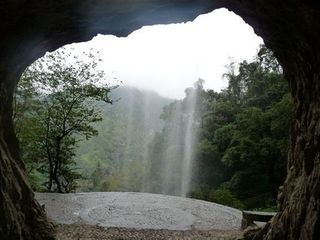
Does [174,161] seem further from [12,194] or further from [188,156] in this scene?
[12,194]

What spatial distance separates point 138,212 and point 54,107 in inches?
276

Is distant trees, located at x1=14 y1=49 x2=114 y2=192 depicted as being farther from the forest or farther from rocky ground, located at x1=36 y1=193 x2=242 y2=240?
rocky ground, located at x1=36 y1=193 x2=242 y2=240

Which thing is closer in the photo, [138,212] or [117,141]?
[138,212]

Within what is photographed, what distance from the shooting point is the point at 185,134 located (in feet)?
85.5

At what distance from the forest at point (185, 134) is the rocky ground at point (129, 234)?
7.24 metres

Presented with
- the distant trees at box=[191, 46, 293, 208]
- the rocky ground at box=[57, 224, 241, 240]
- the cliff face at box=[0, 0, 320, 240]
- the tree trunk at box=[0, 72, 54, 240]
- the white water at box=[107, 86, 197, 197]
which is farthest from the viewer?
the white water at box=[107, 86, 197, 197]

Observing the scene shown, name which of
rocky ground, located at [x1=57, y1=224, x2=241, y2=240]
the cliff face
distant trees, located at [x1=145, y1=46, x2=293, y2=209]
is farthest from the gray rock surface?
distant trees, located at [x1=145, y1=46, x2=293, y2=209]

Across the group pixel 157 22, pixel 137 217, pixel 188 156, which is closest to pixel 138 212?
pixel 137 217

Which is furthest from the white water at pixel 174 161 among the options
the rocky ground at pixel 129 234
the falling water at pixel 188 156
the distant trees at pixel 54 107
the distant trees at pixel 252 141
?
the rocky ground at pixel 129 234

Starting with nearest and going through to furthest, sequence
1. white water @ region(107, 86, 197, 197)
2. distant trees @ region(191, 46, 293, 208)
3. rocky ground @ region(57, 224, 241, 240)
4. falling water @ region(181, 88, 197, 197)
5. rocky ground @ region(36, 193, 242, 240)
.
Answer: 1. rocky ground @ region(57, 224, 241, 240)
2. rocky ground @ region(36, 193, 242, 240)
3. distant trees @ region(191, 46, 293, 208)
4. falling water @ region(181, 88, 197, 197)
5. white water @ region(107, 86, 197, 197)

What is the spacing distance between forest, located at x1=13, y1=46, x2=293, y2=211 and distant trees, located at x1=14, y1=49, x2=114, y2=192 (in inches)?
1.6

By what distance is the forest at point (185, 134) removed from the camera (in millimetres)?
14656

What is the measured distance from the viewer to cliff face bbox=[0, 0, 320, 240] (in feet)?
13.5

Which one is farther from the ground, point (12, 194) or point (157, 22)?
point (157, 22)
